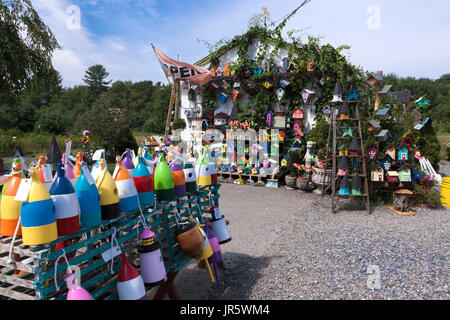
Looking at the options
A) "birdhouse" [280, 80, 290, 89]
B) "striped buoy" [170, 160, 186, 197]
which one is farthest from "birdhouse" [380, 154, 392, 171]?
"striped buoy" [170, 160, 186, 197]

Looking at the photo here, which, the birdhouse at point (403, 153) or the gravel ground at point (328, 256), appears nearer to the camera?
the gravel ground at point (328, 256)

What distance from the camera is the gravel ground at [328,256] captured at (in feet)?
→ 9.77

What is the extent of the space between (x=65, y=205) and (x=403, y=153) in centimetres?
623

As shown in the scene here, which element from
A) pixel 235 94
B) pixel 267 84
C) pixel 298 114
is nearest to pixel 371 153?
pixel 298 114

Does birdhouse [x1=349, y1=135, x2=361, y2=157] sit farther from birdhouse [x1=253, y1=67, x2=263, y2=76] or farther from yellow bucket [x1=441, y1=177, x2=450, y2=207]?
birdhouse [x1=253, y1=67, x2=263, y2=76]

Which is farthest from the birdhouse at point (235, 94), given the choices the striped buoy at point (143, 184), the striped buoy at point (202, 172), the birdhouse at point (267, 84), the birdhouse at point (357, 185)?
the striped buoy at point (143, 184)

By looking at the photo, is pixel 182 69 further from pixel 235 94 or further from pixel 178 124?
pixel 178 124

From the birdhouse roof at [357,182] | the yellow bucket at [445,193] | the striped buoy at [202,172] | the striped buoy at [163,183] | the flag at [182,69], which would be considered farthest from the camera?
the flag at [182,69]

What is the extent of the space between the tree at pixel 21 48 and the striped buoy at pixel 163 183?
245 inches

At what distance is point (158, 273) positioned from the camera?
218 cm

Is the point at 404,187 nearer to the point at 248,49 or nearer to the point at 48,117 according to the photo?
the point at 248,49

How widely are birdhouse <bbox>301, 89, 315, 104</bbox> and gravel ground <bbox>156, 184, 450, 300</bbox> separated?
339 centimetres

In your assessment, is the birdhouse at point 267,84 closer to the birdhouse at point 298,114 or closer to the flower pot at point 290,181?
the birdhouse at point 298,114

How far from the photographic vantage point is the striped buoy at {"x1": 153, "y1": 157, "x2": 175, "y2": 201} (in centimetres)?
255
